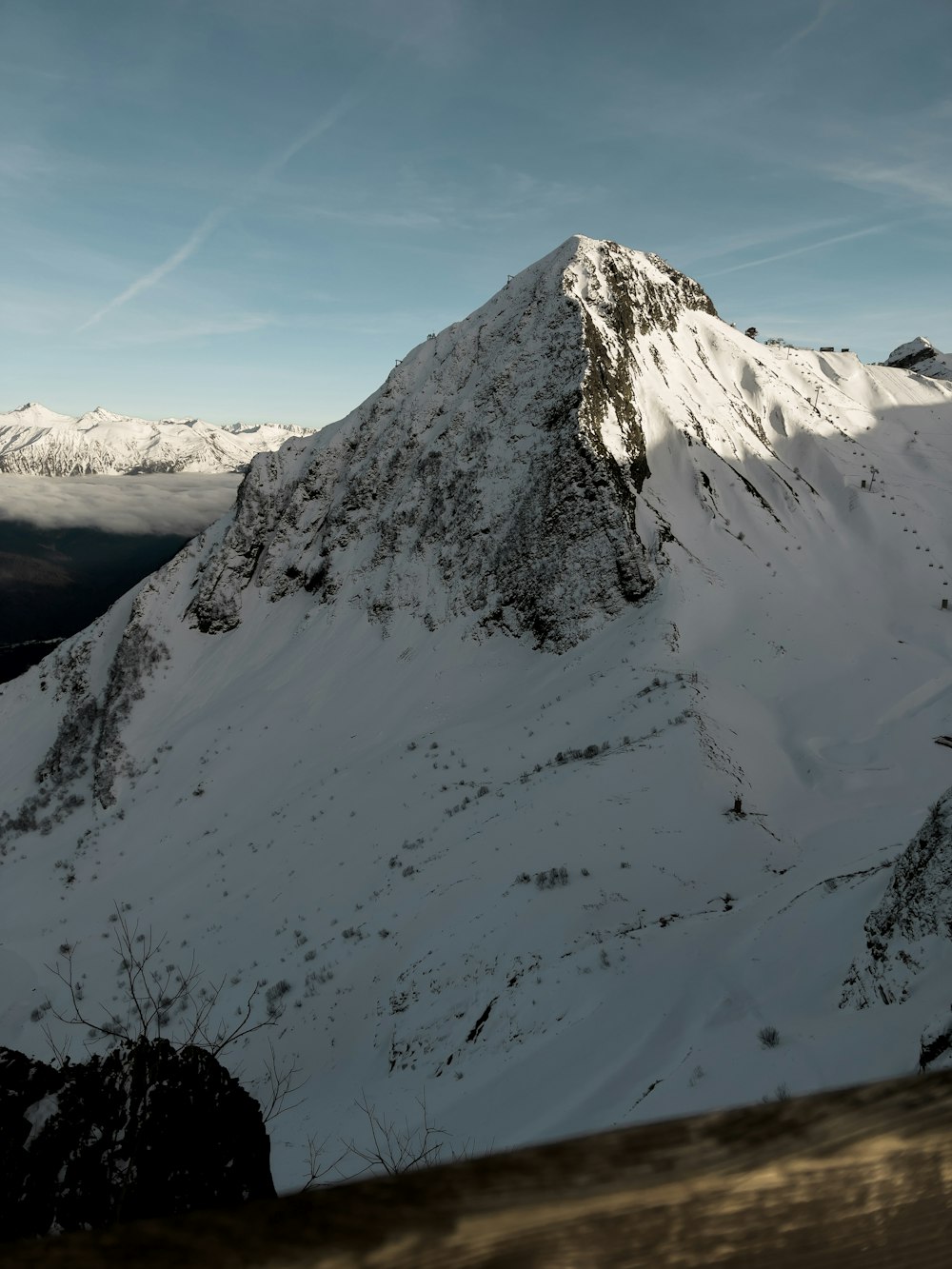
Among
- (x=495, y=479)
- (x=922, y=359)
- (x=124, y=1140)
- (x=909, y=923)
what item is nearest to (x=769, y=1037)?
(x=909, y=923)

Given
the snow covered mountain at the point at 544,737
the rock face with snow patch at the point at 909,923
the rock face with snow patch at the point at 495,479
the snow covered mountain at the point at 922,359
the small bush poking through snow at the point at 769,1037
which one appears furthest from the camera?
the snow covered mountain at the point at 922,359

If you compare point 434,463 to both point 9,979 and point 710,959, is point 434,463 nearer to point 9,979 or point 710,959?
point 9,979

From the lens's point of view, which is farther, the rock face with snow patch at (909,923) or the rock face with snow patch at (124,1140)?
the rock face with snow patch at (909,923)

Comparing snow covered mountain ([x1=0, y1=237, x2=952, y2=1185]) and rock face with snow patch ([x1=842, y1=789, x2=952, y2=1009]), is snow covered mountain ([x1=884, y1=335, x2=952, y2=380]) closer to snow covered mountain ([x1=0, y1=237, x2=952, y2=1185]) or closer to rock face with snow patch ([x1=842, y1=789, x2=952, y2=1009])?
snow covered mountain ([x1=0, y1=237, x2=952, y2=1185])

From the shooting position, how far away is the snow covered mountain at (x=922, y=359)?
66562mm

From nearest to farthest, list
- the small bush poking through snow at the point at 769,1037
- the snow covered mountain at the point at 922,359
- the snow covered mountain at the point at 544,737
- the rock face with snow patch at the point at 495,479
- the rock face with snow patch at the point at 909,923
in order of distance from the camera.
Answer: the small bush poking through snow at the point at 769,1037 < the rock face with snow patch at the point at 909,923 < the snow covered mountain at the point at 544,737 < the rock face with snow patch at the point at 495,479 < the snow covered mountain at the point at 922,359

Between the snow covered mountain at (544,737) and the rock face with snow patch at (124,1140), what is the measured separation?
8.13 feet

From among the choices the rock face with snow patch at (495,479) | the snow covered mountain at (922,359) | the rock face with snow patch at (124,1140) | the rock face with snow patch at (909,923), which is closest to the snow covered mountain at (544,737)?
the rock face with snow patch at (909,923)

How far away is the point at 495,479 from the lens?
36.9m

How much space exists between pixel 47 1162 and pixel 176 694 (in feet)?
119

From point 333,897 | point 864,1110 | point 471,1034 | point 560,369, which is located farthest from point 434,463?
point 864,1110

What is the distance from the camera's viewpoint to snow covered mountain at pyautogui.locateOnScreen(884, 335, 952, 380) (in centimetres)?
6656

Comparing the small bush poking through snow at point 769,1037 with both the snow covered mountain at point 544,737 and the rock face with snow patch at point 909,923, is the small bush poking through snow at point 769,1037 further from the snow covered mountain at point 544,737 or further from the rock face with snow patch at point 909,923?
the rock face with snow patch at point 909,923

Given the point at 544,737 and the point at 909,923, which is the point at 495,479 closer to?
the point at 544,737
